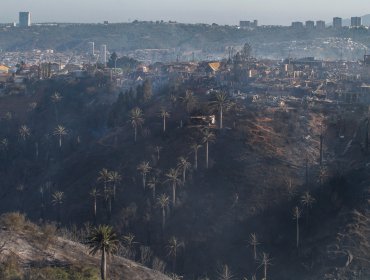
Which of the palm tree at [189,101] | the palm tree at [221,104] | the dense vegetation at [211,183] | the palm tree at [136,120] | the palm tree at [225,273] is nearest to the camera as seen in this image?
the palm tree at [225,273]

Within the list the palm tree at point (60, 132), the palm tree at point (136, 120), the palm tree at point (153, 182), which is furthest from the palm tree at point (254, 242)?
the palm tree at point (60, 132)

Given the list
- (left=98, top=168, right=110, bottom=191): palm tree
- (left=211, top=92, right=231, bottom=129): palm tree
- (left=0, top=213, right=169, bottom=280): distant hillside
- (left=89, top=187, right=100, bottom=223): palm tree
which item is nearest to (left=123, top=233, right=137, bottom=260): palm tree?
(left=89, top=187, right=100, bottom=223): palm tree

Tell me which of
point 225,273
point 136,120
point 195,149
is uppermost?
point 136,120

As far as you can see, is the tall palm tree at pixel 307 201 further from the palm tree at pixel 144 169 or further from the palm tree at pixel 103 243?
the palm tree at pixel 103 243

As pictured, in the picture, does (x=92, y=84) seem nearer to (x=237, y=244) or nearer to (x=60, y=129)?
(x=60, y=129)

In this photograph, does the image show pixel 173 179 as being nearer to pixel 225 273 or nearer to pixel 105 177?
pixel 105 177

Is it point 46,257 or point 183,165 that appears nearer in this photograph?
point 46,257

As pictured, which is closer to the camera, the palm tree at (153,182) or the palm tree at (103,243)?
the palm tree at (103,243)

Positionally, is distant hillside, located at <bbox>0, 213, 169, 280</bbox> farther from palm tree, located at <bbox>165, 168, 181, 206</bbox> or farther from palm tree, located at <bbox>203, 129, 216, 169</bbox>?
palm tree, located at <bbox>203, 129, 216, 169</bbox>

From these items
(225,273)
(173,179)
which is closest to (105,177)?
(173,179)
